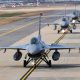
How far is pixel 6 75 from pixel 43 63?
5882 millimetres

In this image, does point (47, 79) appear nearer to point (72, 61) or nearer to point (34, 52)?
point (34, 52)

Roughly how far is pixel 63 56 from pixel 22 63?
5910 mm

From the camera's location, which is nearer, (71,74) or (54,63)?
(71,74)

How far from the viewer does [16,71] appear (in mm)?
33625

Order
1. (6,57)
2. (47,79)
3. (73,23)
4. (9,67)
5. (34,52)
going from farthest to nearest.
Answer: (73,23) → (6,57) → (9,67) → (34,52) → (47,79)

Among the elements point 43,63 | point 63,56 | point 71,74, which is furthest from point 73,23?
point 71,74

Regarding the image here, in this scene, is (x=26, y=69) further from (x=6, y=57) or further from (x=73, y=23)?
(x=73, y=23)

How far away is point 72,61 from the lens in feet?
127

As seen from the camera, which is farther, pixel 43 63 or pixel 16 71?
pixel 43 63

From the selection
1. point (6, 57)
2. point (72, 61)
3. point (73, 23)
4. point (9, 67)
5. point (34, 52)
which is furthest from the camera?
point (73, 23)

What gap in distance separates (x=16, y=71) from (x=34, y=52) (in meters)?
2.14

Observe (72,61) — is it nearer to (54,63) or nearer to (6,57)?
(54,63)

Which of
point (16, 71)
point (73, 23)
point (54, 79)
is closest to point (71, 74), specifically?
point (54, 79)

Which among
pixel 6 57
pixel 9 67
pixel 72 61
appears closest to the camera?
pixel 9 67
